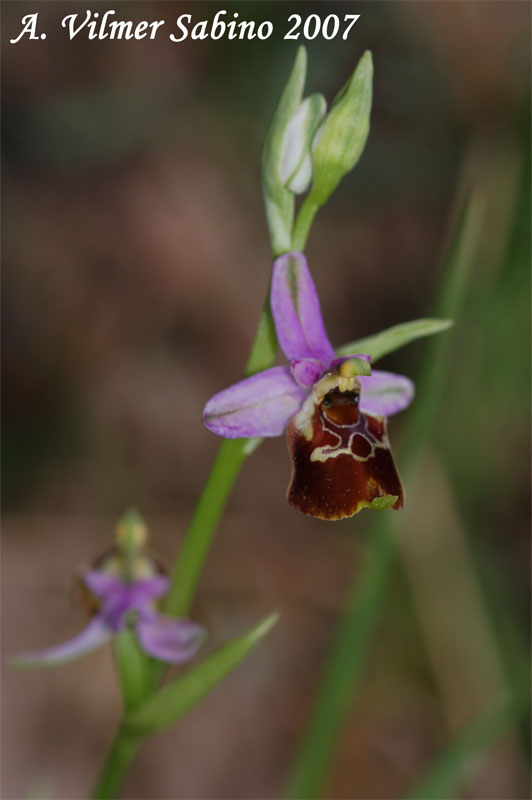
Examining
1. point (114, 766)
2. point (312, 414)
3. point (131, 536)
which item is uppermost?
point (312, 414)

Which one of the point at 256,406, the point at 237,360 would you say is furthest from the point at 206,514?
the point at 237,360

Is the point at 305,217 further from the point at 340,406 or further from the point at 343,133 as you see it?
the point at 340,406

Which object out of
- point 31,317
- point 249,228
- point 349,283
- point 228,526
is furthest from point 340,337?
point 31,317

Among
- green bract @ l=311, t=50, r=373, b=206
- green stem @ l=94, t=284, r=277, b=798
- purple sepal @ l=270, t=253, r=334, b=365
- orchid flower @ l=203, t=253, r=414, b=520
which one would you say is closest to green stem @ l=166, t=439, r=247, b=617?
green stem @ l=94, t=284, r=277, b=798

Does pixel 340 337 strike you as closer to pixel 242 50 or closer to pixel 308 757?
pixel 242 50

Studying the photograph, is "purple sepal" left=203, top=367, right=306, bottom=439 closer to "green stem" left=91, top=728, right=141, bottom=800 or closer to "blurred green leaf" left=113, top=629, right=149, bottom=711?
"blurred green leaf" left=113, top=629, right=149, bottom=711
